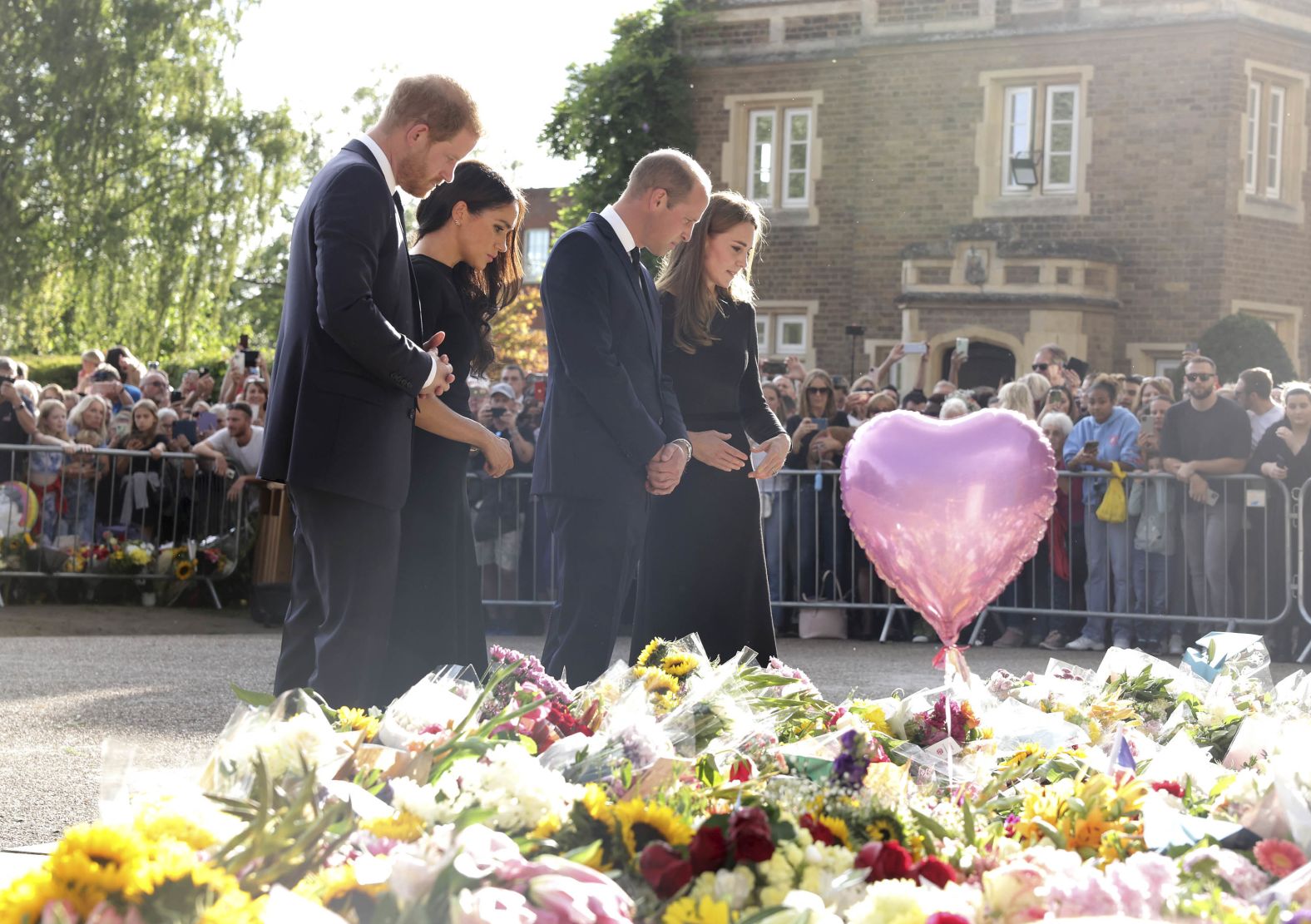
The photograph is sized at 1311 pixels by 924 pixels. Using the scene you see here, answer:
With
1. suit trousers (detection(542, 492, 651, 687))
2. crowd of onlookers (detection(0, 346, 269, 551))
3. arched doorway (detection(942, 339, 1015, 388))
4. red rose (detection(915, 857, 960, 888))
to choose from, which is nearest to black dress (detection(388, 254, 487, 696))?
suit trousers (detection(542, 492, 651, 687))

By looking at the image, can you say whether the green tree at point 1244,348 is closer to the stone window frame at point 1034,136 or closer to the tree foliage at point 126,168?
the stone window frame at point 1034,136

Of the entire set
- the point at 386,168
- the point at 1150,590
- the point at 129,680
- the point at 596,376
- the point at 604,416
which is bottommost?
the point at 129,680

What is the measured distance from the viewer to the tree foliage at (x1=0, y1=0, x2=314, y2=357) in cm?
2962

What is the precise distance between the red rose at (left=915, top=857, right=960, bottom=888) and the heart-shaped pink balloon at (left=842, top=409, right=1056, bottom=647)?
7.21ft

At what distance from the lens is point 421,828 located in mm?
Answer: 2471

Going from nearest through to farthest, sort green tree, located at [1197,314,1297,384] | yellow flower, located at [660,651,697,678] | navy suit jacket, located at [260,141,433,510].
→ navy suit jacket, located at [260,141,433,510]
yellow flower, located at [660,651,697,678]
green tree, located at [1197,314,1297,384]

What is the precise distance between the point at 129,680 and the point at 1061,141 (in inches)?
790

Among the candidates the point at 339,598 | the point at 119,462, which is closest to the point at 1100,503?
the point at 119,462

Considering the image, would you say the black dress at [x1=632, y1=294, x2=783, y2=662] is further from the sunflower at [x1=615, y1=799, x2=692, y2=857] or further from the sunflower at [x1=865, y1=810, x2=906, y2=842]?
the sunflower at [x1=615, y1=799, x2=692, y2=857]

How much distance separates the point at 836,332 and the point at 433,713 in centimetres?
2384

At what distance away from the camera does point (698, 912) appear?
2221mm

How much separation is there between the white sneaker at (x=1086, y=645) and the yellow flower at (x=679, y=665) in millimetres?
7250

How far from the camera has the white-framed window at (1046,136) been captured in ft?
83.8

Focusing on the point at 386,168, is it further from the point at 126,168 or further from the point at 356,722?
the point at 126,168
